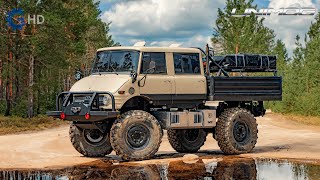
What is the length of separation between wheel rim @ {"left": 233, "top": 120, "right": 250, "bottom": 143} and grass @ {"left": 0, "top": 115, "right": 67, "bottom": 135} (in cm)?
1421

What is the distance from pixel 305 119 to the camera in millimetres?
34031

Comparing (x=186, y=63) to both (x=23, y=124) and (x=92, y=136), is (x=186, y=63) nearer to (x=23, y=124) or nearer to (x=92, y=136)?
(x=92, y=136)

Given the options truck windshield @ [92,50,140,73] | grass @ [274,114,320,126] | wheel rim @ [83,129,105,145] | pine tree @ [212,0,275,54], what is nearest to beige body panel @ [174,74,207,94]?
truck windshield @ [92,50,140,73]

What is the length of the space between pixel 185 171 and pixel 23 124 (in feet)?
68.2

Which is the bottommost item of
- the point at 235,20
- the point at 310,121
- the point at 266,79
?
the point at 310,121

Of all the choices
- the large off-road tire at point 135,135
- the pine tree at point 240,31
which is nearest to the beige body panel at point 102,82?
the large off-road tire at point 135,135

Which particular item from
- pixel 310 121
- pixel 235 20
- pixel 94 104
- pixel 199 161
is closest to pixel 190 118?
pixel 199 161

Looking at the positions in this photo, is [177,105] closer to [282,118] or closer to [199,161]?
[199,161]

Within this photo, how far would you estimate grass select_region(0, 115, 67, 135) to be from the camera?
2892 centimetres

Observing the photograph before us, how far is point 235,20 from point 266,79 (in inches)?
1601

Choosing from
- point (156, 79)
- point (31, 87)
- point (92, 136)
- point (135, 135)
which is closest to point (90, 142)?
point (92, 136)

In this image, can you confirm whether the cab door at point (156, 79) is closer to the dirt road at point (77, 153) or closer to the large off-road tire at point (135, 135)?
the large off-road tire at point (135, 135)

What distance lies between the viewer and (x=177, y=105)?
52.1 feet

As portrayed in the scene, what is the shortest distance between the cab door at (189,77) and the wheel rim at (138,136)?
1410 millimetres
